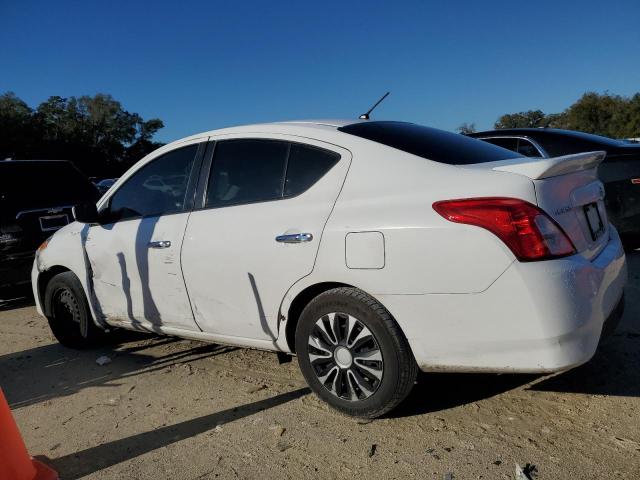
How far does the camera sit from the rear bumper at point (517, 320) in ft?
7.98

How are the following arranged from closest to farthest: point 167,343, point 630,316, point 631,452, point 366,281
Answer: point 631,452, point 366,281, point 630,316, point 167,343

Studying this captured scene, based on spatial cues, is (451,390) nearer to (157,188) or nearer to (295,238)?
(295,238)

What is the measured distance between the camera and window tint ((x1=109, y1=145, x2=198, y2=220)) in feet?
12.8

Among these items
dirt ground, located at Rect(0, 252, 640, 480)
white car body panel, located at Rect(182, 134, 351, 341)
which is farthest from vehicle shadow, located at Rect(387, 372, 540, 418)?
white car body panel, located at Rect(182, 134, 351, 341)

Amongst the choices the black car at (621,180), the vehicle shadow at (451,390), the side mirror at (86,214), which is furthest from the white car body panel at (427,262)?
the black car at (621,180)

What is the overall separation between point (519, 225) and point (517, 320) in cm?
42

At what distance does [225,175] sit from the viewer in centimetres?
364

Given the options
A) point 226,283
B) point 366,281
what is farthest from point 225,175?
point 366,281

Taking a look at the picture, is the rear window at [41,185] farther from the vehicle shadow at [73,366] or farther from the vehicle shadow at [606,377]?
the vehicle shadow at [606,377]

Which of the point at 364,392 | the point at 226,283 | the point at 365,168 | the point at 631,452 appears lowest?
the point at 631,452

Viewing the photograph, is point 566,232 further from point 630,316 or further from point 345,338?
point 630,316

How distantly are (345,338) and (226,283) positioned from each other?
0.88m

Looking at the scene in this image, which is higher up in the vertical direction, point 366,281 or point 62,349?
point 366,281

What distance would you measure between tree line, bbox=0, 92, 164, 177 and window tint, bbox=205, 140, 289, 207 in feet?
178
